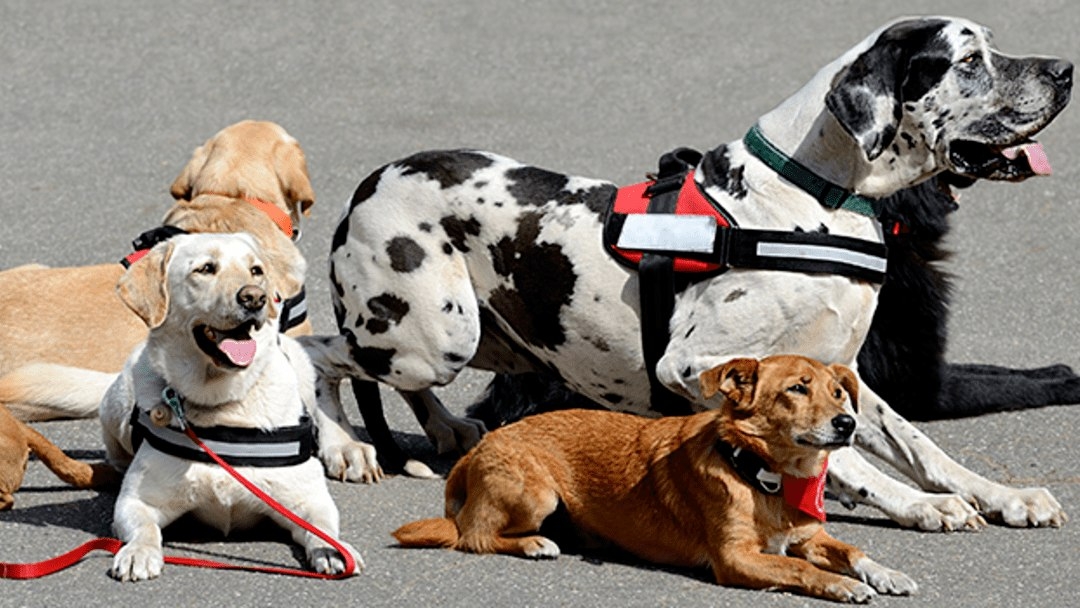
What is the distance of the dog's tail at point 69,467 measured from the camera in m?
5.59

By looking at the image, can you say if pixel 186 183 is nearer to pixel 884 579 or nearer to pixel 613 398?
pixel 613 398

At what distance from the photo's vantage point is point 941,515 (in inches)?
211

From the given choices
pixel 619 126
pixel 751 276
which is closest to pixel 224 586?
pixel 751 276

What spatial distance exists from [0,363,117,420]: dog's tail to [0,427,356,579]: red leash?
157 cm

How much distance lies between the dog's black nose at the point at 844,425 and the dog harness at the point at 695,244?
98cm

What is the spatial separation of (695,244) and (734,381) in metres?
0.91

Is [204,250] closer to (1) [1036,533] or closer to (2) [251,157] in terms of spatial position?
(2) [251,157]

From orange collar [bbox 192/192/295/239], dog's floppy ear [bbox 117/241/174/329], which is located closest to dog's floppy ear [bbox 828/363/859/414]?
dog's floppy ear [bbox 117/241/174/329]

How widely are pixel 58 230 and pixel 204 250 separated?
4633 mm

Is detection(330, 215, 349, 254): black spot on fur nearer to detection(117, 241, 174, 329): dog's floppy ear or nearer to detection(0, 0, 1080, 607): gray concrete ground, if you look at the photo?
detection(0, 0, 1080, 607): gray concrete ground

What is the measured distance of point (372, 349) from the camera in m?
6.22

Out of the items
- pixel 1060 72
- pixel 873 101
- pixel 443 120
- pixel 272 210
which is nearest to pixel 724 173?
pixel 873 101

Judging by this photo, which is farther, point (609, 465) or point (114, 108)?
point (114, 108)

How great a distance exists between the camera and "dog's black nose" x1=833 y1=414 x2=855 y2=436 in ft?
15.2
